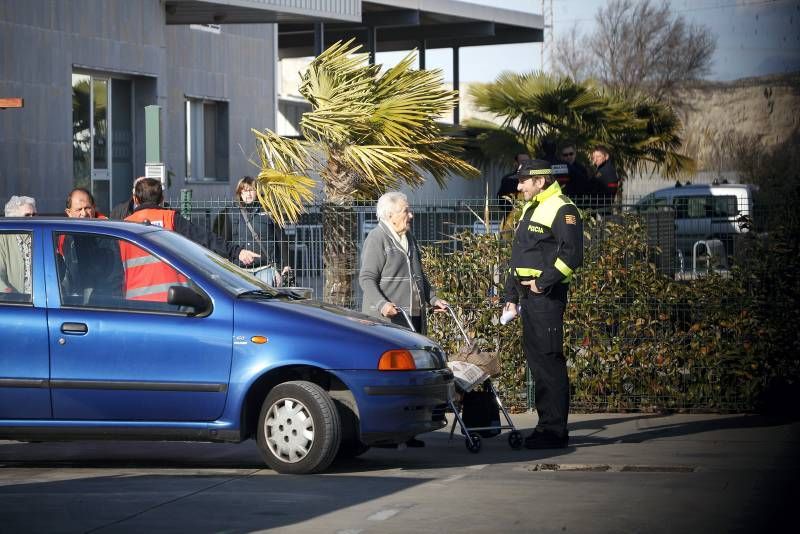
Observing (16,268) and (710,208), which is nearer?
(16,268)

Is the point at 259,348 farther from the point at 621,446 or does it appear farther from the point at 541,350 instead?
the point at 621,446

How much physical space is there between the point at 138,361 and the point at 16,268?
1.00 metres

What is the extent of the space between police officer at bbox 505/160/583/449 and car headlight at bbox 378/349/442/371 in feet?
3.89

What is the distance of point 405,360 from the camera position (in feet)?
26.4

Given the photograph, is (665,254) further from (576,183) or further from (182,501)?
(182,501)

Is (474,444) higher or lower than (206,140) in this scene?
lower

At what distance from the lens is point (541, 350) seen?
9227 millimetres

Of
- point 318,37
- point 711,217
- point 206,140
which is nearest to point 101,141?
point 206,140

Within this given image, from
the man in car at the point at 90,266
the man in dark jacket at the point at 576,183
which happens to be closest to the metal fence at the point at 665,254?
the man in dark jacket at the point at 576,183

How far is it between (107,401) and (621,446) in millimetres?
3555

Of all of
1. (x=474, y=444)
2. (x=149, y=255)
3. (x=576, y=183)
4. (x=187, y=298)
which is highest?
(x=576, y=183)

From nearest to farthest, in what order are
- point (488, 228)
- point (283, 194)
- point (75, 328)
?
point (75, 328)
point (488, 228)
point (283, 194)

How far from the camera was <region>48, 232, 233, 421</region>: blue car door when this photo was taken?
7.86 metres

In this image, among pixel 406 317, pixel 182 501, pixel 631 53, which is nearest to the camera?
pixel 182 501
